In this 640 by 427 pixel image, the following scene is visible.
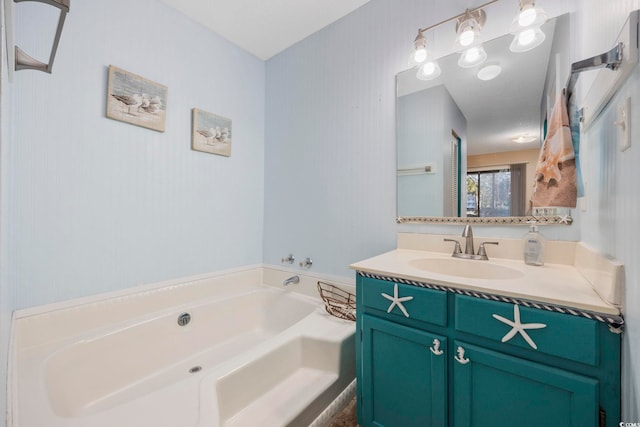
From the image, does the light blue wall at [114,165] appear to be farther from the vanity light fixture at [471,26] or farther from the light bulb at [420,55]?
the vanity light fixture at [471,26]

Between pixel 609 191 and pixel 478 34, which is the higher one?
pixel 478 34

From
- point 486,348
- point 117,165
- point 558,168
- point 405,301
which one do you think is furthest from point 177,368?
point 558,168

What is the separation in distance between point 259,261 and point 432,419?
1733 millimetres

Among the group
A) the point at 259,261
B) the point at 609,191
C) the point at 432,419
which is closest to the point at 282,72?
the point at 259,261

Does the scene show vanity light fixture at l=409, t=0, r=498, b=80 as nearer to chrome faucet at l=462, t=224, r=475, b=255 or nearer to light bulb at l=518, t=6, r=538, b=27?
light bulb at l=518, t=6, r=538, b=27

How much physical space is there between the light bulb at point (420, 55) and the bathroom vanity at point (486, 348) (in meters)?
1.17

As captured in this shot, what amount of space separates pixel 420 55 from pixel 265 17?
1146mm

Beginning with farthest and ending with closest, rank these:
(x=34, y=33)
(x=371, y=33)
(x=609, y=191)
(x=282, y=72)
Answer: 1. (x=282, y=72)
2. (x=371, y=33)
3. (x=34, y=33)
4. (x=609, y=191)

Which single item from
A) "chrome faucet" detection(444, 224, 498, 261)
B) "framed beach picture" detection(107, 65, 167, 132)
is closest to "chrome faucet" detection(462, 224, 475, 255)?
"chrome faucet" detection(444, 224, 498, 261)

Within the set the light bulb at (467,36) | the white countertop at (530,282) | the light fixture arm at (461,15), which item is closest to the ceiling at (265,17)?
the light fixture arm at (461,15)

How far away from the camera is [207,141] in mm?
1997

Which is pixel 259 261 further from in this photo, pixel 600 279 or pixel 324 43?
pixel 600 279

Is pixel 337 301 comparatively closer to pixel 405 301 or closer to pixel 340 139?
pixel 405 301

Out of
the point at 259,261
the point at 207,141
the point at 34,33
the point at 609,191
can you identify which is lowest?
the point at 259,261
